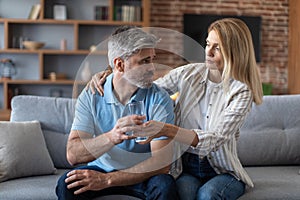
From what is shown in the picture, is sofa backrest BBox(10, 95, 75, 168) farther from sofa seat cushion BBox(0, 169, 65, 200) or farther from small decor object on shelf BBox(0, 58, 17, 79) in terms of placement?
small decor object on shelf BBox(0, 58, 17, 79)

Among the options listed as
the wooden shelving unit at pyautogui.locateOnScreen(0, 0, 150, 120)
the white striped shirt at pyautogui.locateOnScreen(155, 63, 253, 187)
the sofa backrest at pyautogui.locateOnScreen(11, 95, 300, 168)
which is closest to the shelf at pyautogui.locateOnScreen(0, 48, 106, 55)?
the wooden shelving unit at pyautogui.locateOnScreen(0, 0, 150, 120)

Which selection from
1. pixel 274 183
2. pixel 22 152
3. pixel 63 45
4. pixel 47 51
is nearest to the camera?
pixel 274 183

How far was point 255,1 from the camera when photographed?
7.00 m

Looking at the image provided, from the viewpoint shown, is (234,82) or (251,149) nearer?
(234,82)

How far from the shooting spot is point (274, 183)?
2598mm

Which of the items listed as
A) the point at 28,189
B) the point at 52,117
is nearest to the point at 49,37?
the point at 52,117

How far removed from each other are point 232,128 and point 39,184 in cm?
98

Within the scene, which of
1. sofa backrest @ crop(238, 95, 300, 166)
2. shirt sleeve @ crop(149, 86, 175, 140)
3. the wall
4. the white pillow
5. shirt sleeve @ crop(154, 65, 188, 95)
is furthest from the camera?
the wall

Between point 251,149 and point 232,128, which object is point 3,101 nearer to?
point 251,149

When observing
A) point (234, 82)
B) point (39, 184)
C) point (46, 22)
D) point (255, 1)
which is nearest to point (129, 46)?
point (234, 82)

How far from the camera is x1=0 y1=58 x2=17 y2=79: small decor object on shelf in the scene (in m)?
6.22

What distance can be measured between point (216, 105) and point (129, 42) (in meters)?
0.54

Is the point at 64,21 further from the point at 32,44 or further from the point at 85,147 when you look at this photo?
the point at 85,147

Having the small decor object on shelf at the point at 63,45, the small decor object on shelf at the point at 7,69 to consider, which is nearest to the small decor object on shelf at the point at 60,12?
the small decor object on shelf at the point at 63,45
